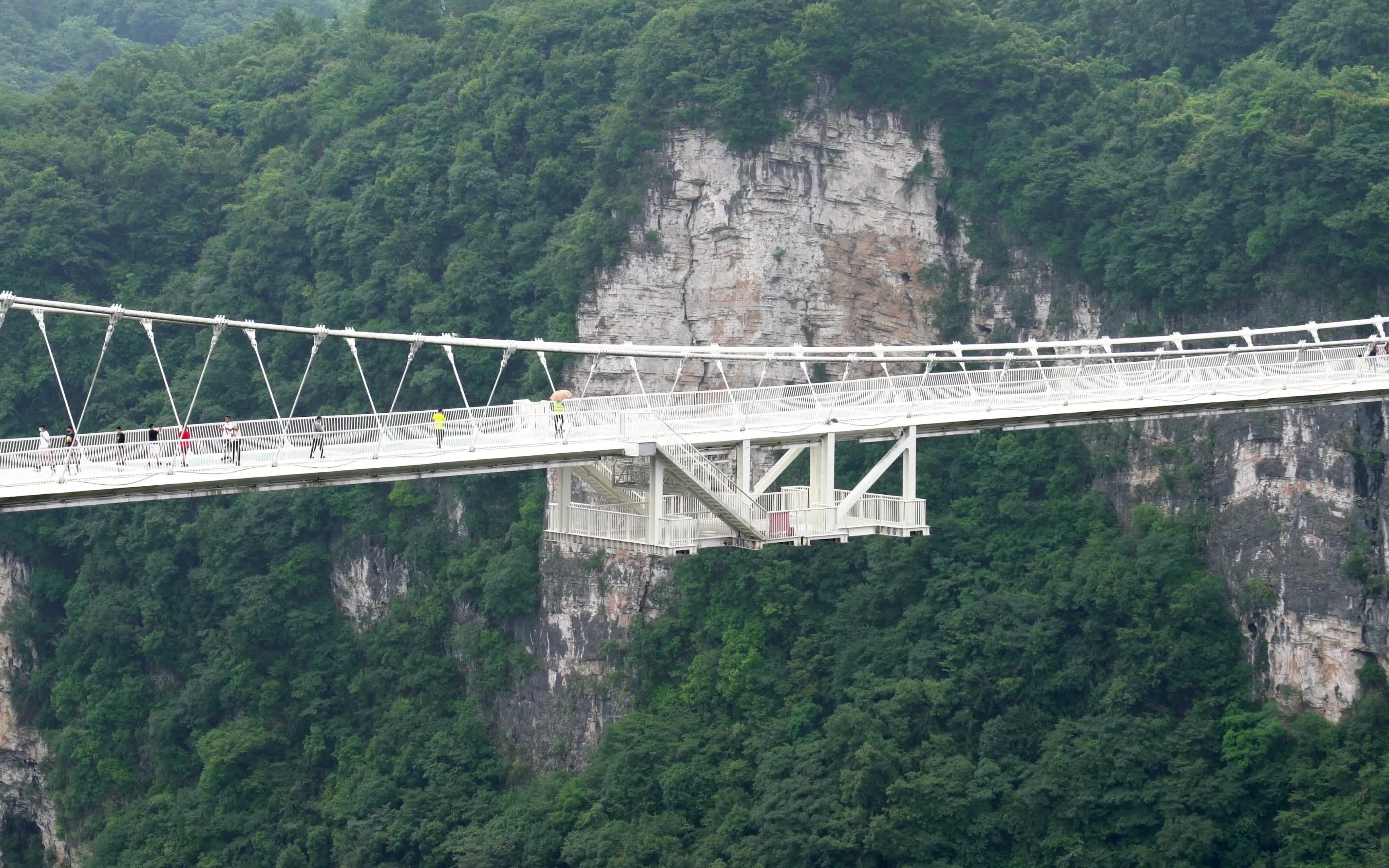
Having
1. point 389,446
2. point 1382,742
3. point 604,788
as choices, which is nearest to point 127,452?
point 389,446

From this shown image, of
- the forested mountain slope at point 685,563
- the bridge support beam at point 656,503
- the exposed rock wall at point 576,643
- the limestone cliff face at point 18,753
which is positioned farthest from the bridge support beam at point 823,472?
the limestone cliff face at point 18,753

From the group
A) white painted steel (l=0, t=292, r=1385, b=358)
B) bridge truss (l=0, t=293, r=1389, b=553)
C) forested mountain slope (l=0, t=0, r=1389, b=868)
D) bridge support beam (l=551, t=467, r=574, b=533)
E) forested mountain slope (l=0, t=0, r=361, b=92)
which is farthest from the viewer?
forested mountain slope (l=0, t=0, r=361, b=92)

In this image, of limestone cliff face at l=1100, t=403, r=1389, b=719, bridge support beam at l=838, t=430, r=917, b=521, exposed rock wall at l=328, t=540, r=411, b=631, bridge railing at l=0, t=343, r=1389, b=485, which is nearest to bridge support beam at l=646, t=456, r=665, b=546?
bridge railing at l=0, t=343, r=1389, b=485

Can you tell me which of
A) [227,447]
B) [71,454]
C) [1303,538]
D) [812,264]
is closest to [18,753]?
[812,264]

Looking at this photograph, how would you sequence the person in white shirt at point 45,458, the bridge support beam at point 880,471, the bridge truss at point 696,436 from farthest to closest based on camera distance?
the bridge support beam at point 880,471, the bridge truss at point 696,436, the person in white shirt at point 45,458

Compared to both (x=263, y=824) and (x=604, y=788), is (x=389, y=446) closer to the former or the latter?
(x=604, y=788)

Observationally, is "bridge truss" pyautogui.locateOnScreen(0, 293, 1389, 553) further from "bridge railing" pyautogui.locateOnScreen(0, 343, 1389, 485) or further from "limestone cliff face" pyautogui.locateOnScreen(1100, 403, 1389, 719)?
"limestone cliff face" pyautogui.locateOnScreen(1100, 403, 1389, 719)

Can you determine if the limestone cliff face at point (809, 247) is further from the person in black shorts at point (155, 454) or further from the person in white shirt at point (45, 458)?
the person in white shirt at point (45, 458)
